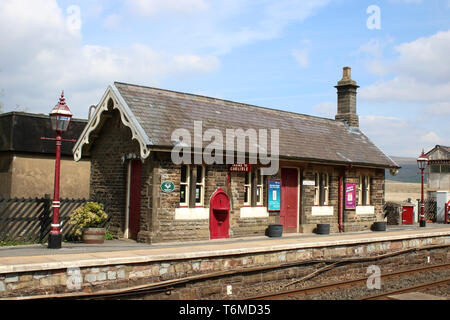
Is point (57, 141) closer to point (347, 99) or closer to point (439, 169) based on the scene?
point (347, 99)

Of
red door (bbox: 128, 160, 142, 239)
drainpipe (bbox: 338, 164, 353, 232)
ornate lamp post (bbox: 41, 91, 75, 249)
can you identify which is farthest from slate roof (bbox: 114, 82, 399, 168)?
ornate lamp post (bbox: 41, 91, 75, 249)

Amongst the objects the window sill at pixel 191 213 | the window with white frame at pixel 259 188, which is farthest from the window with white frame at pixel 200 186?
the window with white frame at pixel 259 188

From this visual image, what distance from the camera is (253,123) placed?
1842 cm

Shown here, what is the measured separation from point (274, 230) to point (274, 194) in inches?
54.9

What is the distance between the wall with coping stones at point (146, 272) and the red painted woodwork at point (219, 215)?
3.52 meters

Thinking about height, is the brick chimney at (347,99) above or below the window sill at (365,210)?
above

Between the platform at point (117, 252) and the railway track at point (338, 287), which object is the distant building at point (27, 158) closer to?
the platform at point (117, 252)

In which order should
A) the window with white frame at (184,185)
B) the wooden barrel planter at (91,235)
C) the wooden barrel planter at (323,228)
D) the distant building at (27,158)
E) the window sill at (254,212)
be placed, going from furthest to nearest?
the wooden barrel planter at (323,228) → the distant building at (27,158) → the window sill at (254,212) → the window with white frame at (184,185) → the wooden barrel planter at (91,235)

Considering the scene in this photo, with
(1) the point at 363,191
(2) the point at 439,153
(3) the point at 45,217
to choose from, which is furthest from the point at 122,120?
(2) the point at 439,153

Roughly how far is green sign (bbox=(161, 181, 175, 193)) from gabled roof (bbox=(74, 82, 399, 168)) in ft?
3.85

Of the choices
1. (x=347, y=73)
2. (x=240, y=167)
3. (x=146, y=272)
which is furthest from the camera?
(x=347, y=73)

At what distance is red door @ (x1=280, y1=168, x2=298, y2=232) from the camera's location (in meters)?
18.0

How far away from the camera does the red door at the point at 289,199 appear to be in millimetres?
17969
